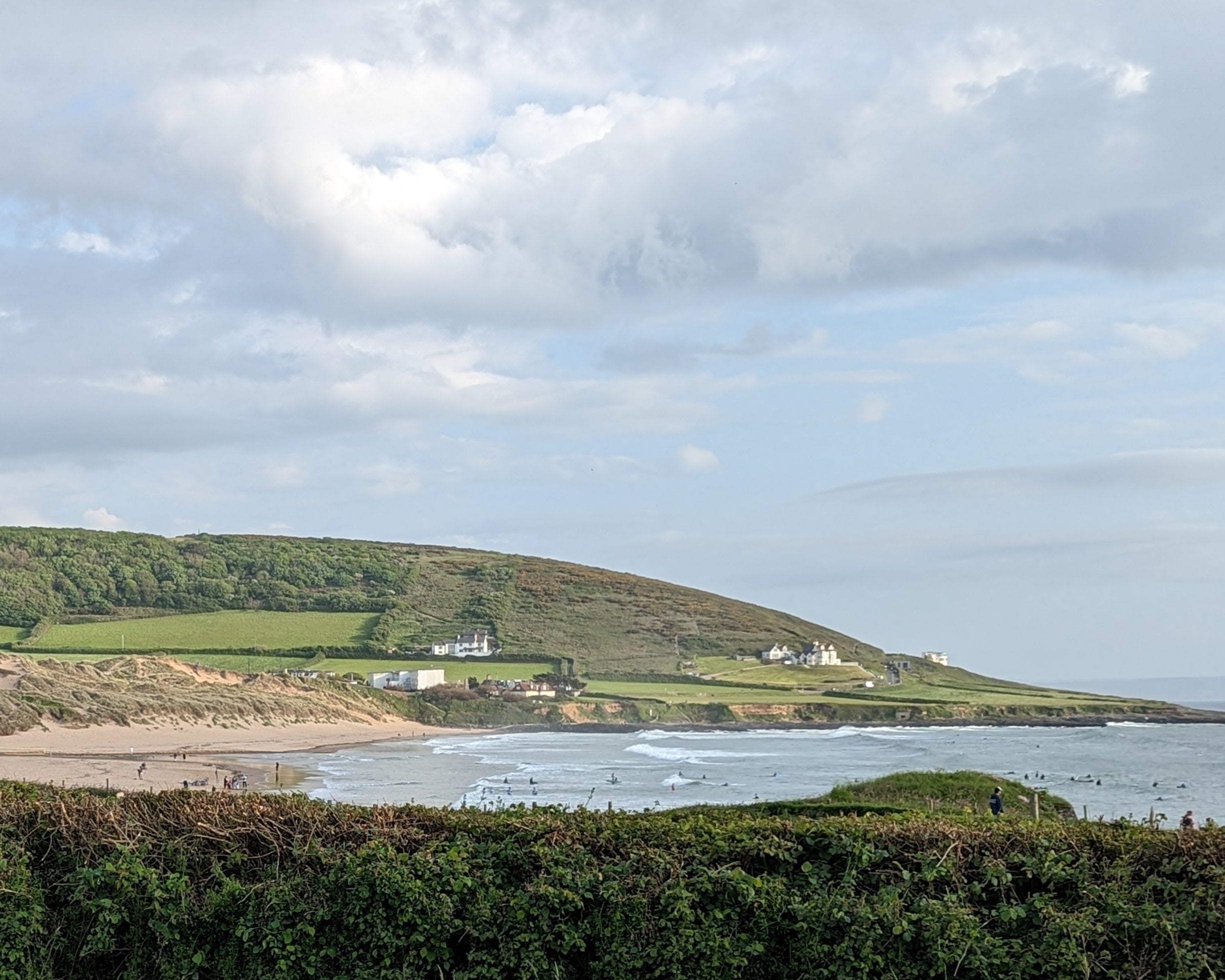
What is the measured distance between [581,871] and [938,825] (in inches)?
103

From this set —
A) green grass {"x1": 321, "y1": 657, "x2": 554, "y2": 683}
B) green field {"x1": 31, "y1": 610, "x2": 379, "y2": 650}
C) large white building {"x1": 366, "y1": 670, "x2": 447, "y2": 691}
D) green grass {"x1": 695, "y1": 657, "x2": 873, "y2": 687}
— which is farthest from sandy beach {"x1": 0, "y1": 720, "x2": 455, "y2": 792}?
green grass {"x1": 695, "y1": 657, "x2": 873, "y2": 687}

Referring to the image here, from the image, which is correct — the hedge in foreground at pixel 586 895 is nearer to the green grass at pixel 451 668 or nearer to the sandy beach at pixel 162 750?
the sandy beach at pixel 162 750

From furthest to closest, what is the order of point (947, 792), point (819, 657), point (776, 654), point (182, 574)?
point (819, 657) < point (776, 654) < point (182, 574) < point (947, 792)

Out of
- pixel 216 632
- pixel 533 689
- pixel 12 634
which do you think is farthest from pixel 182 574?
pixel 533 689

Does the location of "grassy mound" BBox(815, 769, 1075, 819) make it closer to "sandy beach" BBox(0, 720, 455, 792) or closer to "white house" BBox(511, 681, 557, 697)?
"sandy beach" BBox(0, 720, 455, 792)

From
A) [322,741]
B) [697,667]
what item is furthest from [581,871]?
[697,667]

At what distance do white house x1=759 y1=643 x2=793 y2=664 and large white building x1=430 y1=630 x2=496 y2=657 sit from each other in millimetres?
36743

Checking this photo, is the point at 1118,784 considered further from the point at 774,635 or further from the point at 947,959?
the point at 774,635

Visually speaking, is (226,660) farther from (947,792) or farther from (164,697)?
(947,792)

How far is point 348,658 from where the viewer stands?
127 meters

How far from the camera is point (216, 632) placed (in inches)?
5005

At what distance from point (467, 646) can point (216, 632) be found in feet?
93.8

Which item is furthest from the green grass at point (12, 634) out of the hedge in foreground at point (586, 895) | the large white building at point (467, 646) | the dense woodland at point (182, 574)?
the hedge in foreground at point (586, 895)

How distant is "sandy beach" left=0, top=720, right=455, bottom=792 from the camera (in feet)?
152
